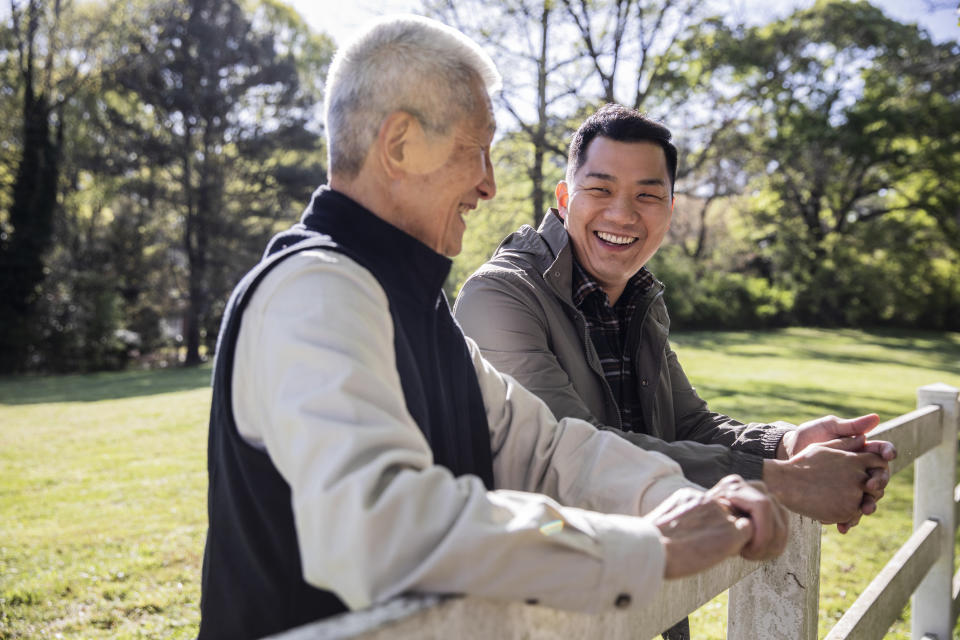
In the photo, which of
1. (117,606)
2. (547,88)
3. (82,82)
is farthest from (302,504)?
(82,82)

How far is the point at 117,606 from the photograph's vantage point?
490cm

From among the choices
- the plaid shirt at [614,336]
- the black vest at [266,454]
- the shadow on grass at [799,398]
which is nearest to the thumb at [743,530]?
the black vest at [266,454]

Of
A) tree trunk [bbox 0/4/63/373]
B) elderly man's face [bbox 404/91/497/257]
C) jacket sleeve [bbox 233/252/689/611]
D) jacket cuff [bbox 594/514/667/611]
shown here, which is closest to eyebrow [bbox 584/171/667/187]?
elderly man's face [bbox 404/91/497/257]

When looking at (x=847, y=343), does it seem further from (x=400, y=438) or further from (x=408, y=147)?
(x=400, y=438)

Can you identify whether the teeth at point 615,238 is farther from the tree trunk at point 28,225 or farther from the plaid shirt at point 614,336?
the tree trunk at point 28,225

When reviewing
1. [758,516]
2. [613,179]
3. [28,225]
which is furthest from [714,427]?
[28,225]

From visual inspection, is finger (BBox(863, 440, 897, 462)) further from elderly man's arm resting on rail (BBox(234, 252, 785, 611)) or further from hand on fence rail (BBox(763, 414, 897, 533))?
elderly man's arm resting on rail (BBox(234, 252, 785, 611))

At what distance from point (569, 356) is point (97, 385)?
1958 cm

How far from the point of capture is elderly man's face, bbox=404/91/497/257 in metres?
1.49

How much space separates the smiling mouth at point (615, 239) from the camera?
8.76 ft

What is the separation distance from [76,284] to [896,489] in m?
23.4

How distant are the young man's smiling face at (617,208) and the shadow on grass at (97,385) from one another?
15929 mm

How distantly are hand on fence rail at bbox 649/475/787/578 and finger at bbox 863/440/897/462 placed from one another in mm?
1005

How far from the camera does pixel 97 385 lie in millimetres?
19031
